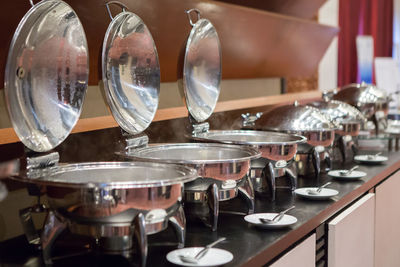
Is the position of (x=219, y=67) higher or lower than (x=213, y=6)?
lower

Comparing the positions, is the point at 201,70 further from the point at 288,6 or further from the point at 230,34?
the point at 288,6

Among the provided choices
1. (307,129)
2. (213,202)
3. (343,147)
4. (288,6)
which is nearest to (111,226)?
(213,202)

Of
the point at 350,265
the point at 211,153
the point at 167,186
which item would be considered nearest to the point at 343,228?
the point at 350,265

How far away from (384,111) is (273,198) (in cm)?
154

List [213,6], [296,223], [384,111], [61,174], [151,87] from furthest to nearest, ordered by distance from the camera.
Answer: [384,111] → [213,6] → [151,87] → [296,223] → [61,174]

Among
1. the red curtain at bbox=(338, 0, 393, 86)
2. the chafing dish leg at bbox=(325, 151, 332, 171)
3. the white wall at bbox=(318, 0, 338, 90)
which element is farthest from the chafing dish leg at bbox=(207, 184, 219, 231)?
the red curtain at bbox=(338, 0, 393, 86)

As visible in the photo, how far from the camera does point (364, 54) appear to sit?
17.4 ft

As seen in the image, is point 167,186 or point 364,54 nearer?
point 167,186

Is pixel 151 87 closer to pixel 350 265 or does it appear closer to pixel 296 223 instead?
pixel 296 223

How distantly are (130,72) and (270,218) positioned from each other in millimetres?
491

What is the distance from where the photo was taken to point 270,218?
1.38 m

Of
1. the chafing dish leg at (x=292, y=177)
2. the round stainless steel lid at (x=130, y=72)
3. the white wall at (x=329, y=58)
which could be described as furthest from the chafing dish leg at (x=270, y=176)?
the white wall at (x=329, y=58)

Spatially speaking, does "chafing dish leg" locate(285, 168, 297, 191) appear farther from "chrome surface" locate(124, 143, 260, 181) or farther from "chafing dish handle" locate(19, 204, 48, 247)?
"chafing dish handle" locate(19, 204, 48, 247)

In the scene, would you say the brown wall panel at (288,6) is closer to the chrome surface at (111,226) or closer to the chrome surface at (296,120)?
the chrome surface at (296,120)
